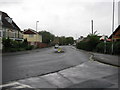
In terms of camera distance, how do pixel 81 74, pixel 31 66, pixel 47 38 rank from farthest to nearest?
pixel 47 38
pixel 31 66
pixel 81 74

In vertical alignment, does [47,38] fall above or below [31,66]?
above

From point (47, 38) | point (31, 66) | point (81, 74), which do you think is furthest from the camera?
point (47, 38)

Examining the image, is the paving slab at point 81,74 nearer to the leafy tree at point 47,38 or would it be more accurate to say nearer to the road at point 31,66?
the road at point 31,66

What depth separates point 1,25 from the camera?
33125 mm

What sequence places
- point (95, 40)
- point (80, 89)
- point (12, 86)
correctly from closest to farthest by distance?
1. point (80, 89)
2. point (12, 86)
3. point (95, 40)

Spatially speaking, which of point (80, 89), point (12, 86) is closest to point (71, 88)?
point (80, 89)

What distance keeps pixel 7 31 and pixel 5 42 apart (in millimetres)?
10881

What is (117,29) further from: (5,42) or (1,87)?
(1,87)

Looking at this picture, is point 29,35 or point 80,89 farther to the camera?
point 29,35

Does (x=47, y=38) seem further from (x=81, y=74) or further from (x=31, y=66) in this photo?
(x=81, y=74)

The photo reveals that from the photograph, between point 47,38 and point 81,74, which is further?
point 47,38

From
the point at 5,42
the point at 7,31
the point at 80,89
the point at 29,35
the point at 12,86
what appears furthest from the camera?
the point at 29,35

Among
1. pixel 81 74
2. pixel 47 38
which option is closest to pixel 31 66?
pixel 81 74

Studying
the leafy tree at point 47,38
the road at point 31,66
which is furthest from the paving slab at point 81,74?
the leafy tree at point 47,38
